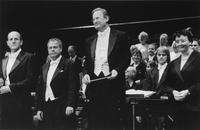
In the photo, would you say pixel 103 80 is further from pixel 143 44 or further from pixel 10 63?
pixel 10 63

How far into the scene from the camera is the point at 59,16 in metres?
4.16

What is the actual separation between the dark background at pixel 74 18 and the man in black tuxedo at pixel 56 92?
0.48 feet

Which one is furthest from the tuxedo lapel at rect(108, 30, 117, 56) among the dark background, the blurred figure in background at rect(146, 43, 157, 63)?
the blurred figure in background at rect(146, 43, 157, 63)

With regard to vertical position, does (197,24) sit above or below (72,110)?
above

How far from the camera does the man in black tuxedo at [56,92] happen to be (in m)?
3.85

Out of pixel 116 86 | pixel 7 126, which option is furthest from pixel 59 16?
pixel 7 126

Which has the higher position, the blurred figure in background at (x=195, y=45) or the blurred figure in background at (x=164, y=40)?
the blurred figure in background at (x=164, y=40)

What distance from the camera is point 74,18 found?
4.13 m

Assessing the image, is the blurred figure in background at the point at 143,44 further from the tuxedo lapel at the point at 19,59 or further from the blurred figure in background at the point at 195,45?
the tuxedo lapel at the point at 19,59

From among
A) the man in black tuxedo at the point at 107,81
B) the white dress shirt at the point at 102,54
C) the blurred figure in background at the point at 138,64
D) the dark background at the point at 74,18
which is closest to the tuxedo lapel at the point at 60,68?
the dark background at the point at 74,18

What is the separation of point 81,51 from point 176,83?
1.11 m

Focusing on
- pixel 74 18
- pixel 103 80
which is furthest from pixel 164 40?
pixel 74 18

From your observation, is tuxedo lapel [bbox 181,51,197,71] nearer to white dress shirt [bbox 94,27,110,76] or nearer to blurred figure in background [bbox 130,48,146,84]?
blurred figure in background [bbox 130,48,146,84]

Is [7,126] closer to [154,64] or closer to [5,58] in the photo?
[5,58]
